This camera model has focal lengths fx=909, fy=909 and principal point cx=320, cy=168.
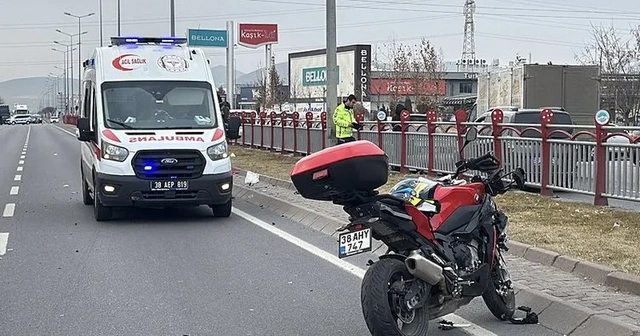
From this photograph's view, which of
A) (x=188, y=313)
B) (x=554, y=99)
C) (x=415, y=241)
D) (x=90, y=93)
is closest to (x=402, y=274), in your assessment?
(x=415, y=241)

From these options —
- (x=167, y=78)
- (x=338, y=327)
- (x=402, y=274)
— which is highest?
(x=167, y=78)

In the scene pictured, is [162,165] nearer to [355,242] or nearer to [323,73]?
[355,242]

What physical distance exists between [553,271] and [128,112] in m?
7.63

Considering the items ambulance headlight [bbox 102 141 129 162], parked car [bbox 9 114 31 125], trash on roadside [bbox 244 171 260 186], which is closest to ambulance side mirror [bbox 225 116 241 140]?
ambulance headlight [bbox 102 141 129 162]

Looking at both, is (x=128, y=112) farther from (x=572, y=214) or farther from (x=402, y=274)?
(x=402, y=274)

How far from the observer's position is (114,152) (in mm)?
13250

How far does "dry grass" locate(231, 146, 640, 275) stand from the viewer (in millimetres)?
9078

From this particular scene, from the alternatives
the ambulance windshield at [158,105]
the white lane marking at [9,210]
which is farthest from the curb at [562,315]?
the white lane marking at [9,210]

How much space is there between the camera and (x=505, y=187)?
682cm

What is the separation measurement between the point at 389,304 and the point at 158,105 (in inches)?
346

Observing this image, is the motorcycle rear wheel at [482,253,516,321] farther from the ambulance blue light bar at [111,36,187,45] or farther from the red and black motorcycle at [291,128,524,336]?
the ambulance blue light bar at [111,36,187,45]

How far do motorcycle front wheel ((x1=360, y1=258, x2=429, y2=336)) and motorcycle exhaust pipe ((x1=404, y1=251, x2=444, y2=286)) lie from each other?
7 centimetres

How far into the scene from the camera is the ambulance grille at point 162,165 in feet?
43.2

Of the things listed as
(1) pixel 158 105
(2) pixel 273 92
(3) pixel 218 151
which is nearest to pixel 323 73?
(2) pixel 273 92
